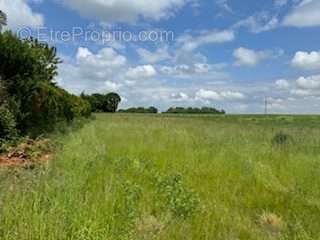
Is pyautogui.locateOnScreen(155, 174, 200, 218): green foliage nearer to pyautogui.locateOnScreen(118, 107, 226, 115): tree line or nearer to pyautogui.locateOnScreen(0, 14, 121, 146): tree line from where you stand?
pyautogui.locateOnScreen(0, 14, 121, 146): tree line

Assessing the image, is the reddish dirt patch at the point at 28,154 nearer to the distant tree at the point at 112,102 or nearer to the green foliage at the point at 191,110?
the distant tree at the point at 112,102

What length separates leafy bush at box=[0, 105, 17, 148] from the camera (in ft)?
31.9

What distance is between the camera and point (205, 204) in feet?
17.5

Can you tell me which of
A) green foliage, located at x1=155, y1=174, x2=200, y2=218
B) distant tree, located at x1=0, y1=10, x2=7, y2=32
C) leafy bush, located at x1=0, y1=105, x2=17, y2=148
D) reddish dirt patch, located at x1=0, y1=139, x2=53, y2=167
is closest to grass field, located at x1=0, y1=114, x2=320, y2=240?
green foliage, located at x1=155, y1=174, x2=200, y2=218

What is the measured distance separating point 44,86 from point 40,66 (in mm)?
961

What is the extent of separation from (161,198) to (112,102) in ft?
280

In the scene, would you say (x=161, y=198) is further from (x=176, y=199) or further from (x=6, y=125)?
(x=6, y=125)

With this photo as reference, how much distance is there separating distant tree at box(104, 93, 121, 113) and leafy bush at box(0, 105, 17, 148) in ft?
259

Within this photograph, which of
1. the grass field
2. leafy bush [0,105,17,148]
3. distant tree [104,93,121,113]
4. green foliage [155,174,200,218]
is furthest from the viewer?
distant tree [104,93,121,113]

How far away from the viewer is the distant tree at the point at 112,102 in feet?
292

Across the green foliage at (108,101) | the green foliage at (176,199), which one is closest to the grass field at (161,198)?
the green foliage at (176,199)

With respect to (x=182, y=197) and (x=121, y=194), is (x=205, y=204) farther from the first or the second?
(x=121, y=194)

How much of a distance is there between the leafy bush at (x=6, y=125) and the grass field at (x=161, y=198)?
2150 mm

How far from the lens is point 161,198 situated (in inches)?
207
